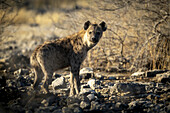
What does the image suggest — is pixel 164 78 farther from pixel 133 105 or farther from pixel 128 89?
pixel 133 105

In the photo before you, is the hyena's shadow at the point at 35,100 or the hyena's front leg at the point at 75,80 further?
the hyena's front leg at the point at 75,80

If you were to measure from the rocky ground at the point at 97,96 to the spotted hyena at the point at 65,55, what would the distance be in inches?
13.1

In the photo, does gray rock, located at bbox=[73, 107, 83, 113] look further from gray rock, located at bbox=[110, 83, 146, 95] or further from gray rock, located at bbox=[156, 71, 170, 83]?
gray rock, located at bbox=[156, 71, 170, 83]

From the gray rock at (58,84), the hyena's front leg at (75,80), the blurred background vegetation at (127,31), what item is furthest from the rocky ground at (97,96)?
the blurred background vegetation at (127,31)

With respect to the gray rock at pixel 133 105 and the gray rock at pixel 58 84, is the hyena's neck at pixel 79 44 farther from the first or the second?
the gray rock at pixel 133 105

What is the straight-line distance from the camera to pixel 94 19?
7.34 metres

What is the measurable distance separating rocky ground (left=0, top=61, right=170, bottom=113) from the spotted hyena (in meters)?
0.33

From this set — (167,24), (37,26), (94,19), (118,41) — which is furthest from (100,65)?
(37,26)

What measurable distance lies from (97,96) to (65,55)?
1.13m

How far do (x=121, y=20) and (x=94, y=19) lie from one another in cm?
86

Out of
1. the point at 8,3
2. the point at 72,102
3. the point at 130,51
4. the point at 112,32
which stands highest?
the point at 8,3

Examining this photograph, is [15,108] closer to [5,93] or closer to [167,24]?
[5,93]

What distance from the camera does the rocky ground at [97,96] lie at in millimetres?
4090

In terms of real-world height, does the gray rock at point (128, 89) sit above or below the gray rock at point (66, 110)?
above
